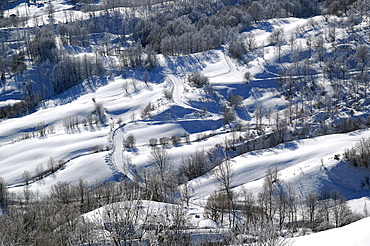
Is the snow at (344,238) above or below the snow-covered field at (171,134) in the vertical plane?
above

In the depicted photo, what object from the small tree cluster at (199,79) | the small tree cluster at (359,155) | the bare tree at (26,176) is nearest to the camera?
the small tree cluster at (359,155)

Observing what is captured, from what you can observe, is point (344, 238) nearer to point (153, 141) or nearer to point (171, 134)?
point (153, 141)

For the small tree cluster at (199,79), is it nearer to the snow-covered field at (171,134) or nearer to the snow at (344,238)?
the snow-covered field at (171,134)

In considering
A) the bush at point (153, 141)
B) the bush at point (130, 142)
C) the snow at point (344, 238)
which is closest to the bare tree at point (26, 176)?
the bush at point (130, 142)

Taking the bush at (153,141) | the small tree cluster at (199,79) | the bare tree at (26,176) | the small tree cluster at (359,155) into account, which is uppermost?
the small tree cluster at (199,79)

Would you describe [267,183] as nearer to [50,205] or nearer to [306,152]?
[306,152]

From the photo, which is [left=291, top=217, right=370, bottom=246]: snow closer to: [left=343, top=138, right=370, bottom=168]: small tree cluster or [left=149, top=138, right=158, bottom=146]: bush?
[left=343, top=138, right=370, bottom=168]: small tree cluster

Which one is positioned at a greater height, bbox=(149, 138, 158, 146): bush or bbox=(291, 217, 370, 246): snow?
bbox=(291, 217, 370, 246): snow

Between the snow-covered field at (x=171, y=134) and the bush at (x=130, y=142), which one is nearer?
the snow-covered field at (x=171, y=134)

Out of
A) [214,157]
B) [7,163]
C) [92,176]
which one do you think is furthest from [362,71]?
[7,163]

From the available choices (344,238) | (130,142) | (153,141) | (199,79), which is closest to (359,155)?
(153,141)

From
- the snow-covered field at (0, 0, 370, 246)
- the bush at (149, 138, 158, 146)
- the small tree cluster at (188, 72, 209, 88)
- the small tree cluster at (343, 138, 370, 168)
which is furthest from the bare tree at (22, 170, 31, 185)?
the small tree cluster at (343, 138, 370, 168)
